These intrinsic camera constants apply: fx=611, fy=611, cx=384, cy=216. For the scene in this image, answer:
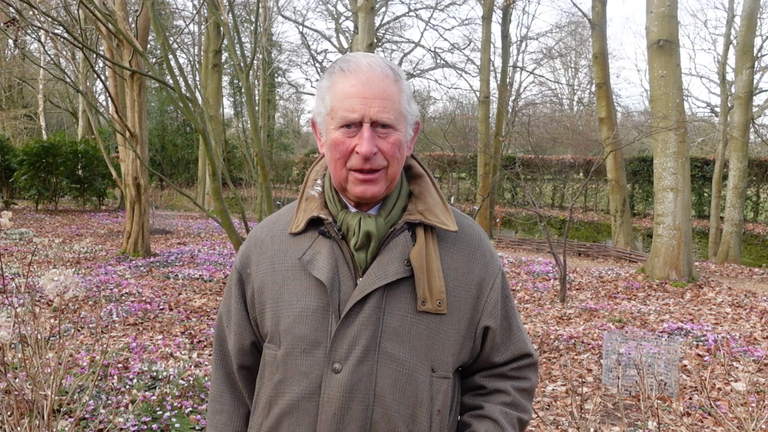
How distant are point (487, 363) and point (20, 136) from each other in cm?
3338

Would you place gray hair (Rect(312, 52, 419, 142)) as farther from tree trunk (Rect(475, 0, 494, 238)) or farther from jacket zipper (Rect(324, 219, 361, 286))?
tree trunk (Rect(475, 0, 494, 238))

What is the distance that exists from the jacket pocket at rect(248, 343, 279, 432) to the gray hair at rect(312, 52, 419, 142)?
61 centimetres

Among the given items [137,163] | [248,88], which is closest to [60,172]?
[137,163]

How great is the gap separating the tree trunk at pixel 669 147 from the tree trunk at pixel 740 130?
512cm

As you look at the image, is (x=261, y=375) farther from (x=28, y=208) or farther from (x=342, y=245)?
(x=28, y=208)

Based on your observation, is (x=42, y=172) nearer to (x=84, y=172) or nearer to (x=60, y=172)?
(x=60, y=172)

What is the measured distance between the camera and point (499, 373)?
165 cm

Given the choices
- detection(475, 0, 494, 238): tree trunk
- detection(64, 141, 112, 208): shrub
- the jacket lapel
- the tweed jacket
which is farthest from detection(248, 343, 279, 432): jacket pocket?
detection(64, 141, 112, 208): shrub

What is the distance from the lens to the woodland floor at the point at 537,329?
371cm

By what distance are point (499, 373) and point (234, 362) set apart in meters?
0.73

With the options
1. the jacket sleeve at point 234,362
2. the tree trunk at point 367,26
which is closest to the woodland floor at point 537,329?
the jacket sleeve at point 234,362

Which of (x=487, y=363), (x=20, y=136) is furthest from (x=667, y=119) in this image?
(x=20, y=136)

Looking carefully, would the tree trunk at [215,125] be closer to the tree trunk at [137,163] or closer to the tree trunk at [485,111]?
the tree trunk at [137,163]

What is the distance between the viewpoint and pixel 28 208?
19.0 m
